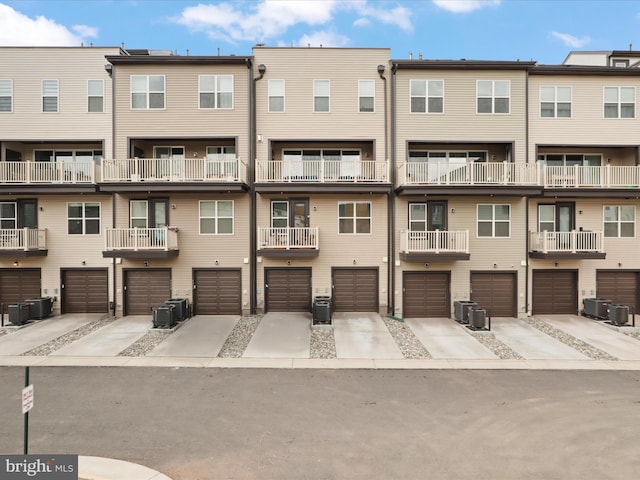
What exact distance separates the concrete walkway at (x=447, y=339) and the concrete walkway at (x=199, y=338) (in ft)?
25.5

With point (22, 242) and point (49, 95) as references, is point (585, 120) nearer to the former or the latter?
point (49, 95)

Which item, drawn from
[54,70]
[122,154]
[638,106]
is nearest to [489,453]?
[122,154]

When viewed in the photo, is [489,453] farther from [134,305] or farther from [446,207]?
[134,305]

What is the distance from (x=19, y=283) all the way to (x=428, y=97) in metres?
22.0

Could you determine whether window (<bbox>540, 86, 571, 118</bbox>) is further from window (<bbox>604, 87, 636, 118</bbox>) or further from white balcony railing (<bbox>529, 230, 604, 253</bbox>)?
white balcony railing (<bbox>529, 230, 604, 253</bbox>)

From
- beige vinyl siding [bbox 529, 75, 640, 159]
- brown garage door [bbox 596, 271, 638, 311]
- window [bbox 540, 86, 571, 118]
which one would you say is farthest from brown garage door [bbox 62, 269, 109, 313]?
brown garage door [bbox 596, 271, 638, 311]

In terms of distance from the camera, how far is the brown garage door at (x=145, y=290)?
57.2 feet

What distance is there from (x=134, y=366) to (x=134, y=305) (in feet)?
23.4

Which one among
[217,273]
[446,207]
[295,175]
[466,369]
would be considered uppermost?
[295,175]

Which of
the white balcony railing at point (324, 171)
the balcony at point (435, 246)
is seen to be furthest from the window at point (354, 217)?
the balcony at point (435, 246)

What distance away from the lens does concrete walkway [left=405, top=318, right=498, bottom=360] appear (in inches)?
487

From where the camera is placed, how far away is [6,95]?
693 inches

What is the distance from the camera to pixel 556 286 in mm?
17875

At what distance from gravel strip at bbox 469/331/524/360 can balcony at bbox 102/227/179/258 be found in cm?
1370
